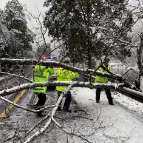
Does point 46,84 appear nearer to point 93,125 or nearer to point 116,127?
point 93,125

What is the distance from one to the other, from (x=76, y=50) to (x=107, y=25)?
9.24 metres

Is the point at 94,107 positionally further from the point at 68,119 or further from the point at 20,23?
the point at 20,23

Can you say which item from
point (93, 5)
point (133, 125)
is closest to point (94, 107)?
point (133, 125)

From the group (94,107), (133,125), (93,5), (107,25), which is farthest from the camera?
(93,5)

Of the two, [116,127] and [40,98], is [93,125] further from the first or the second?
[40,98]

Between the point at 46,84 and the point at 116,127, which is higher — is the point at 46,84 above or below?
above

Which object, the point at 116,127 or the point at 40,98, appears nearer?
the point at 116,127

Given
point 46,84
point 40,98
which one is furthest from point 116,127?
point 40,98

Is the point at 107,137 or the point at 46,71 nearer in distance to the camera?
the point at 107,137

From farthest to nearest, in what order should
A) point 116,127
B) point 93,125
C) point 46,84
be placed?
point 116,127 < point 46,84 < point 93,125

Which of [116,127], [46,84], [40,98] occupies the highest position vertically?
[46,84]

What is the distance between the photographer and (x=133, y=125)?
5.44m

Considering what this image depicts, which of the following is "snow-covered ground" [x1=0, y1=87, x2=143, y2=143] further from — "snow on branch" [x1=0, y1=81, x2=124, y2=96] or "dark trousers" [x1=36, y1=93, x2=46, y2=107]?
"snow on branch" [x1=0, y1=81, x2=124, y2=96]

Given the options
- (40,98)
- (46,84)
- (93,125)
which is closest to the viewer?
(93,125)
